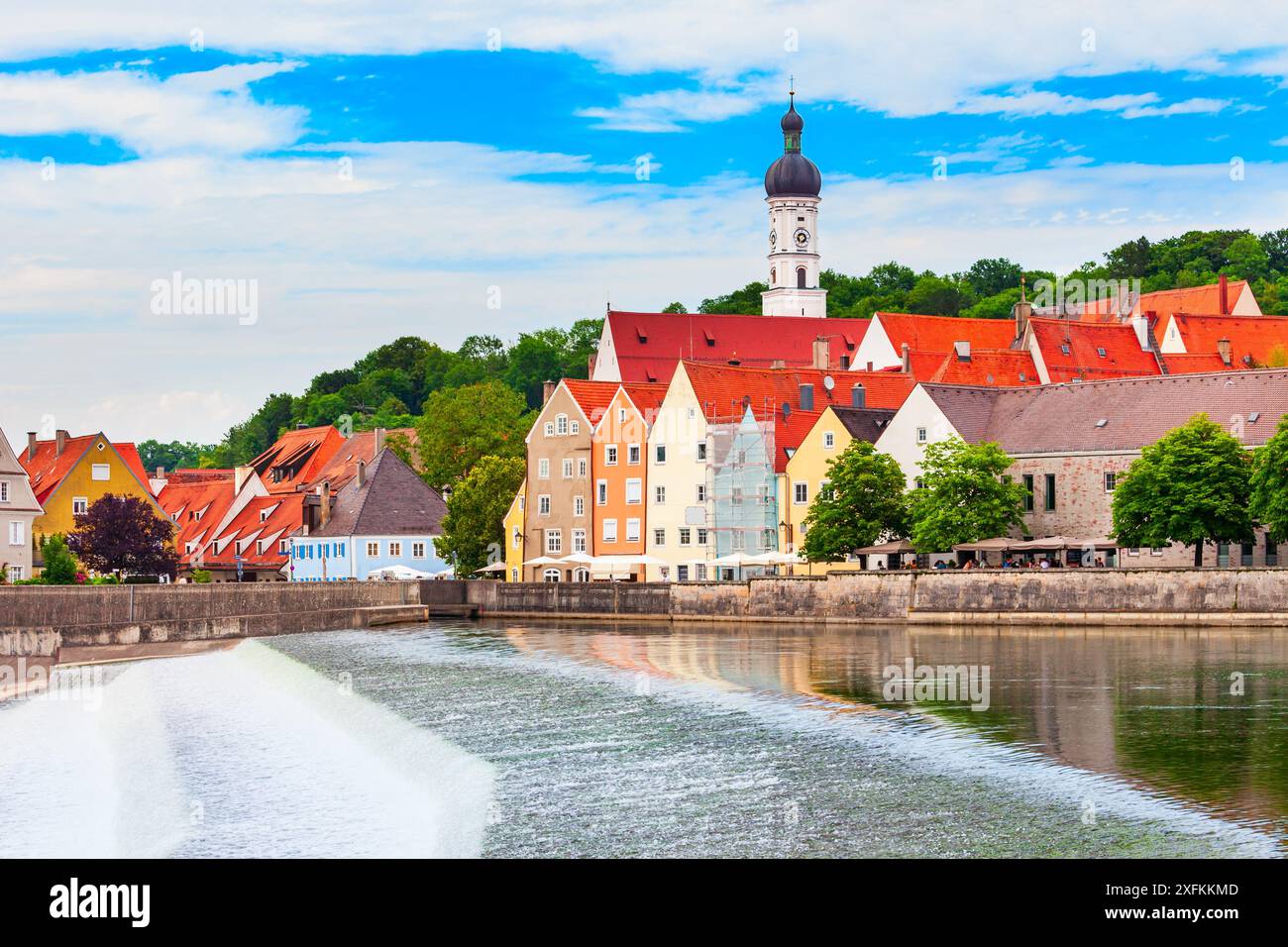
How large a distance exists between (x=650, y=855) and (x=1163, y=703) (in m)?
20.4

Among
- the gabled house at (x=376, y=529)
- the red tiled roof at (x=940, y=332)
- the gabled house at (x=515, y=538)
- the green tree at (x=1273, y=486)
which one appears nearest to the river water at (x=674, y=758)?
the green tree at (x=1273, y=486)

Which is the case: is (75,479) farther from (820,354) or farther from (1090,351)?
(1090,351)

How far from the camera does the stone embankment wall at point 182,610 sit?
6562 cm

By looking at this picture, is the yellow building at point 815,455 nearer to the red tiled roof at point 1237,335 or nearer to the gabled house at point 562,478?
the gabled house at point 562,478

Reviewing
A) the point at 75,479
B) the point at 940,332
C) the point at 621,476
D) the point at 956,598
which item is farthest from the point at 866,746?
the point at 940,332

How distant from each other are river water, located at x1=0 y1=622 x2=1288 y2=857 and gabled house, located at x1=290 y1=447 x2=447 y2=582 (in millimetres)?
49679

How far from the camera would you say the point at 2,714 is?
42.9 metres

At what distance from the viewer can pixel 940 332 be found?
130 meters

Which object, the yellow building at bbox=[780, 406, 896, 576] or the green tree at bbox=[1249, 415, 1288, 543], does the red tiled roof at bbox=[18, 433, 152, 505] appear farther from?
the green tree at bbox=[1249, 415, 1288, 543]

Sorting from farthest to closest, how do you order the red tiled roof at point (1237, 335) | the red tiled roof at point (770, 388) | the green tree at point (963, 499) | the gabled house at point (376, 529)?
the red tiled roof at point (1237, 335)
the gabled house at point (376, 529)
the red tiled roof at point (770, 388)
the green tree at point (963, 499)

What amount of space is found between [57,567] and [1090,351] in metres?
65.3

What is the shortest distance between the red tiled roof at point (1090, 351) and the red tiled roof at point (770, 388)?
10.0 meters

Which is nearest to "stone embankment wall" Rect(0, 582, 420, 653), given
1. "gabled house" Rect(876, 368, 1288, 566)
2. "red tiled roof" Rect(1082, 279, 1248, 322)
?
"gabled house" Rect(876, 368, 1288, 566)
